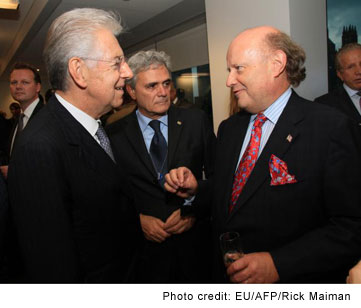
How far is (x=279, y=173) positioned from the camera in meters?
1.41

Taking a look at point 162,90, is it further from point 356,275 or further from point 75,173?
point 356,275

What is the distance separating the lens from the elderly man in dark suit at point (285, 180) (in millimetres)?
1354

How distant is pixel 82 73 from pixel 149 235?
123cm

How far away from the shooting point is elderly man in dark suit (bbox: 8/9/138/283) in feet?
3.71

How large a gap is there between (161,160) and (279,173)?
1047 millimetres

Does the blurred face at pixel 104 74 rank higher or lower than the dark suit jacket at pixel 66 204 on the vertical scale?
higher

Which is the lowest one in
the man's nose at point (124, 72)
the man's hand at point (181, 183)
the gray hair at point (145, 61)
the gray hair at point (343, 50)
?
the man's hand at point (181, 183)

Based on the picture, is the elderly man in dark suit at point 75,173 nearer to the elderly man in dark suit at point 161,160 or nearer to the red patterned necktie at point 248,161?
the red patterned necktie at point 248,161

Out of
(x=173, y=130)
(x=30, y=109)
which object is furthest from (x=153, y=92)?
(x=30, y=109)

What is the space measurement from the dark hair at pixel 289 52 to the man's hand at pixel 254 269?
0.92m

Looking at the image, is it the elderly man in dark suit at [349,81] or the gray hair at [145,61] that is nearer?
the gray hair at [145,61]

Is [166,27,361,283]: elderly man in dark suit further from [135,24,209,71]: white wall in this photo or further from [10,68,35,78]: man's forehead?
[135,24,209,71]: white wall

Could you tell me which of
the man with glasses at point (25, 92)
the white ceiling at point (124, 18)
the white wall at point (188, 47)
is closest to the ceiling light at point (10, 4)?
the white ceiling at point (124, 18)
